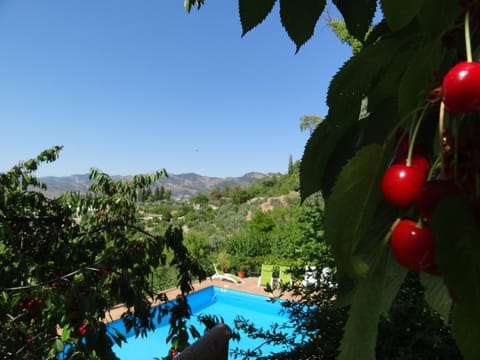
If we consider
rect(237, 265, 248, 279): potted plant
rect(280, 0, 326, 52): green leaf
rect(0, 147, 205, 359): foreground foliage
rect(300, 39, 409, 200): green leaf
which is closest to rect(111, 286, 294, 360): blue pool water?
rect(237, 265, 248, 279): potted plant

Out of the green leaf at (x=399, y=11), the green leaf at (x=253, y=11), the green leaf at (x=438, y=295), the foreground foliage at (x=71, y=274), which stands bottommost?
the foreground foliage at (x=71, y=274)

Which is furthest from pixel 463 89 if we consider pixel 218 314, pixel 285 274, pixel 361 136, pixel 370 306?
pixel 218 314

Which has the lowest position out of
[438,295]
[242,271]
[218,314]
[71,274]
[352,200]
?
[218,314]

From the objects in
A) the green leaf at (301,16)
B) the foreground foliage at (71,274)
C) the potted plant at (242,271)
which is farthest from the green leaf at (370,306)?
the potted plant at (242,271)

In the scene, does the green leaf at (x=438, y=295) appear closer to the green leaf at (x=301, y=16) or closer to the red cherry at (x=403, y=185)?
the red cherry at (x=403, y=185)

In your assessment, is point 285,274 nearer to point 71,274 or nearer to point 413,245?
point 71,274

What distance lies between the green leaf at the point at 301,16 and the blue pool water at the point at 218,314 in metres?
8.10

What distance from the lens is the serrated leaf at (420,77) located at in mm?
296

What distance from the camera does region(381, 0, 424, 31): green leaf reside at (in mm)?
324

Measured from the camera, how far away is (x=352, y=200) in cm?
26

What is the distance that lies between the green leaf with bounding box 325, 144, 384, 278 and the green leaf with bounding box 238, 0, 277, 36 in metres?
0.34

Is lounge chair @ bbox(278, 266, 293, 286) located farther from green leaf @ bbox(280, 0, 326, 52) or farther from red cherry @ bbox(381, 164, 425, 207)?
red cherry @ bbox(381, 164, 425, 207)

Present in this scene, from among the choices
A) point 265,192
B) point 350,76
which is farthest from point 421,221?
point 265,192

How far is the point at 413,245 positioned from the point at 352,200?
0.05 meters
